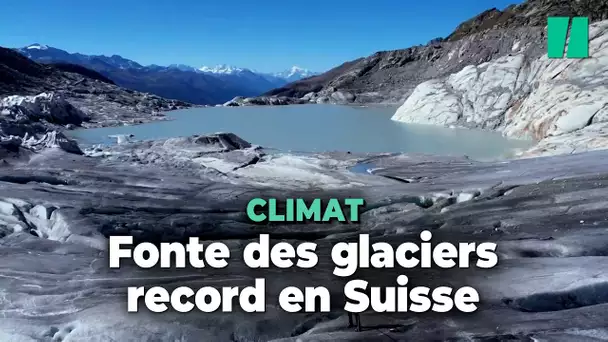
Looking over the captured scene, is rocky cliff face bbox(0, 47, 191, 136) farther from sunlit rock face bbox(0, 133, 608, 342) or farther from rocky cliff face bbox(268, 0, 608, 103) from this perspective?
rocky cliff face bbox(268, 0, 608, 103)

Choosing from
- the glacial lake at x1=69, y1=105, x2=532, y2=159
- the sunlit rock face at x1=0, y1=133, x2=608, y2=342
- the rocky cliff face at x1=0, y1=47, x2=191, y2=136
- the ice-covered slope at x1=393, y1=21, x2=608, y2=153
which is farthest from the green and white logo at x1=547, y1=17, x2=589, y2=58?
the rocky cliff face at x1=0, y1=47, x2=191, y2=136

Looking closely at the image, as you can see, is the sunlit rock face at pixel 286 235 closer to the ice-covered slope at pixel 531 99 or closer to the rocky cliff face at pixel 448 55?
the ice-covered slope at pixel 531 99

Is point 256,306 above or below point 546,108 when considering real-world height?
below

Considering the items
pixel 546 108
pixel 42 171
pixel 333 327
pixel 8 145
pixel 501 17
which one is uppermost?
pixel 501 17

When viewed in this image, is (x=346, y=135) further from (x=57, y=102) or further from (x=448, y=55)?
(x=448, y=55)

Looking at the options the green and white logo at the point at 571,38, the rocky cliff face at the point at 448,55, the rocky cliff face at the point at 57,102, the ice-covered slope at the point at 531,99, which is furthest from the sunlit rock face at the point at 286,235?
the rocky cliff face at the point at 448,55

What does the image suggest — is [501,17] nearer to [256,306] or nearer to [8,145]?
[8,145]

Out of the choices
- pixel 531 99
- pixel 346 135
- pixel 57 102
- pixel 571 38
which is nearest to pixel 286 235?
pixel 346 135

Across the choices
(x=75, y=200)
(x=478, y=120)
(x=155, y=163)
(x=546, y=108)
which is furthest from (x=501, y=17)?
(x=75, y=200)
